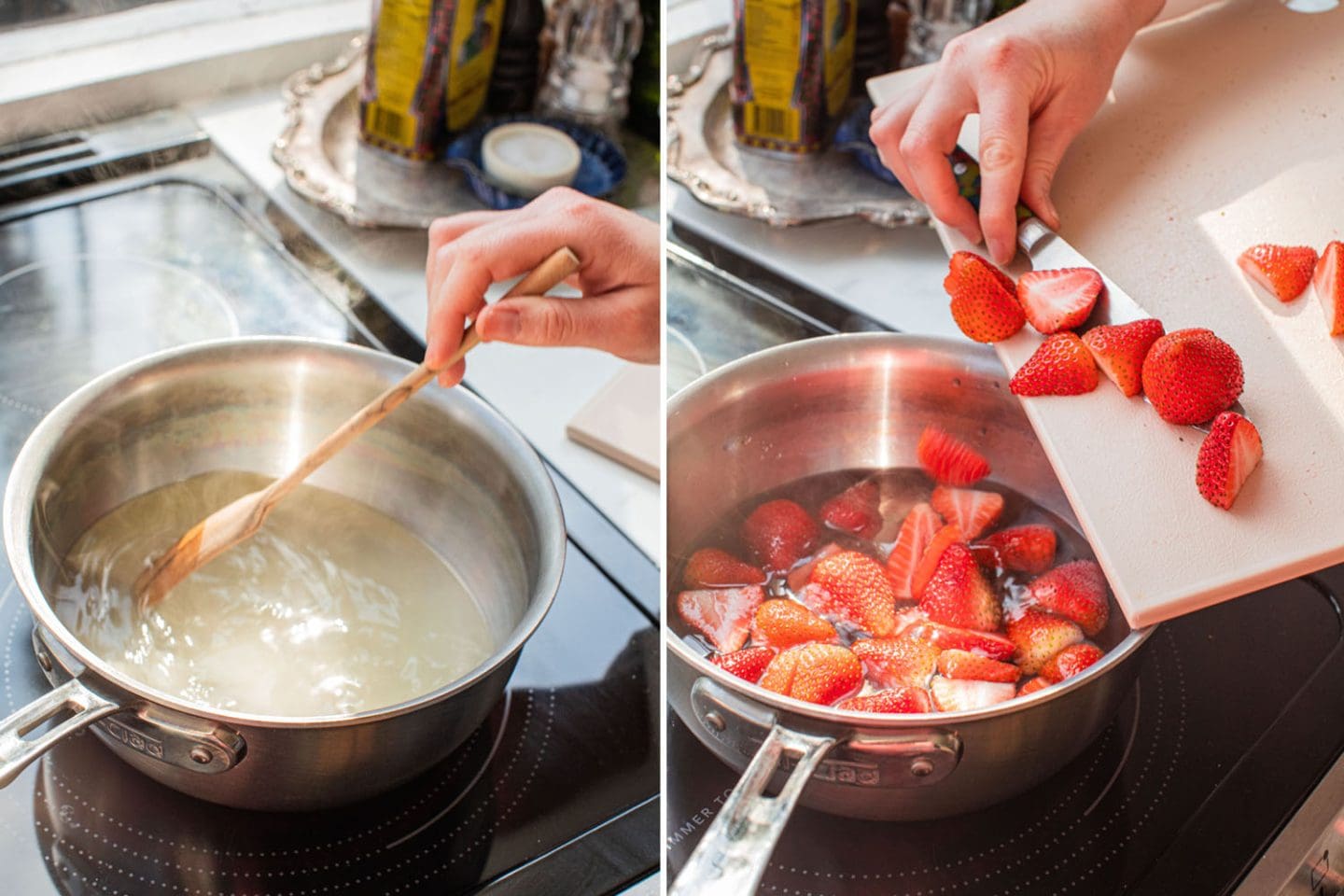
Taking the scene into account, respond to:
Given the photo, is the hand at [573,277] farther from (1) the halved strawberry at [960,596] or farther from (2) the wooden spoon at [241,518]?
(1) the halved strawberry at [960,596]

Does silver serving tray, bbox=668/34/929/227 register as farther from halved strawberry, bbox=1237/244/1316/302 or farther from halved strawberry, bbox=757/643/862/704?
halved strawberry, bbox=757/643/862/704

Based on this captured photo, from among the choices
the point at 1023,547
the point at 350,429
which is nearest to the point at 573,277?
the point at 350,429

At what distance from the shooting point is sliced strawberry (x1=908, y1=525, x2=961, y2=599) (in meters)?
0.40

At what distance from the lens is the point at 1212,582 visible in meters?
0.38

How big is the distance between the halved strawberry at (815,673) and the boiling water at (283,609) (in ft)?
0.59

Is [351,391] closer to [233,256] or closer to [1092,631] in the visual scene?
[233,256]

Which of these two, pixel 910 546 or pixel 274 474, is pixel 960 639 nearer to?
pixel 910 546

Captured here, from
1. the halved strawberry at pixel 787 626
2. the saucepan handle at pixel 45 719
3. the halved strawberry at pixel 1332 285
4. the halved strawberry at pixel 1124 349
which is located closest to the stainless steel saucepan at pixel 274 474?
the saucepan handle at pixel 45 719

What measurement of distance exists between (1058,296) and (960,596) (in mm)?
137

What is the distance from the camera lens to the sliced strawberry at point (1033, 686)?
367mm

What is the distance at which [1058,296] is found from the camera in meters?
0.47

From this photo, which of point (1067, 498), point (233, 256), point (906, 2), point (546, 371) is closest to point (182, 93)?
point (233, 256)

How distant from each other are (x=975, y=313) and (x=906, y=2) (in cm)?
27

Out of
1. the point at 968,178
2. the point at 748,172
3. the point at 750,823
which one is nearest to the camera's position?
the point at 750,823
